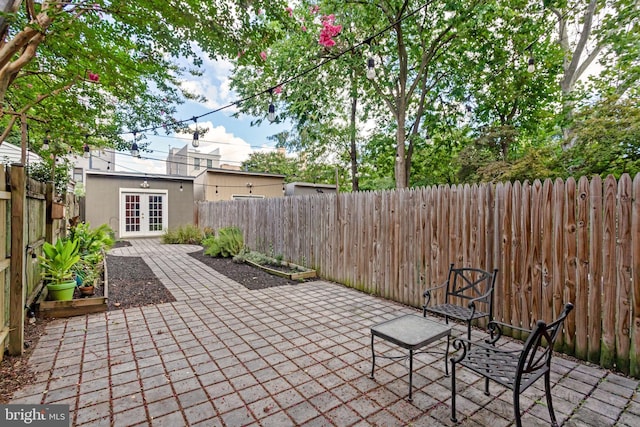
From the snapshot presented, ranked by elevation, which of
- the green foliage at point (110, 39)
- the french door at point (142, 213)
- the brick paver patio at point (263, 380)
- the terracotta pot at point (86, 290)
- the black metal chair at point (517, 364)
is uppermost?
the green foliage at point (110, 39)

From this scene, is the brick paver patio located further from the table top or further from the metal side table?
the table top

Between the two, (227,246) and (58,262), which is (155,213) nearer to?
(227,246)

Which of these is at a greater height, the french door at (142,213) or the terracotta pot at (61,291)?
the french door at (142,213)

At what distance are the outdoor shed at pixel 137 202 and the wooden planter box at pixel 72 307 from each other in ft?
32.0

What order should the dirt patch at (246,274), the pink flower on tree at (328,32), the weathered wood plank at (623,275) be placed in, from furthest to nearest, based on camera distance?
the pink flower on tree at (328,32) → the dirt patch at (246,274) → the weathered wood plank at (623,275)

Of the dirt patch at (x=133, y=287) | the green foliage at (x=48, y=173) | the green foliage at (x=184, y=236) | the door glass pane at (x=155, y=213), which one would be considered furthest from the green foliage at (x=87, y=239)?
the door glass pane at (x=155, y=213)

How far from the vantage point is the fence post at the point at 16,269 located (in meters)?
2.67

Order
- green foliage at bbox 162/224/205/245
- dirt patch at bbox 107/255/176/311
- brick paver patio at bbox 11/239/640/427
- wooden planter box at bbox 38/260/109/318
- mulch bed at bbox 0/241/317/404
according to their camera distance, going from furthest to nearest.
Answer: green foliage at bbox 162/224/205/245 → dirt patch at bbox 107/255/176/311 → wooden planter box at bbox 38/260/109/318 → mulch bed at bbox 0/241/317/404 → brick paver patio at bbox 11/239/640/427

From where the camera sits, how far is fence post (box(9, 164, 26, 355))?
2.67 metres

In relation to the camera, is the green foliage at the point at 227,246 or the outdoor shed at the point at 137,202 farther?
the outdoor shed at the point at 137,202

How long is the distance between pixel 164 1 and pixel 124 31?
4.39 ft

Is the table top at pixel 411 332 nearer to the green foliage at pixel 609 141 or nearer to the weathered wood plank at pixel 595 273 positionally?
the weathered wood plank at pixel 595 273

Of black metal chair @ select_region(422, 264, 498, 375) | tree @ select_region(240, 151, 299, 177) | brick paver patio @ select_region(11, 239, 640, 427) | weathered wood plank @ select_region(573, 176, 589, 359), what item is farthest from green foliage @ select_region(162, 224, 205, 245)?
tree @ select_region(240, 151, 299, 177)

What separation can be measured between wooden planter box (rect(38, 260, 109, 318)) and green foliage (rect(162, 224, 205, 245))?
7.77m
